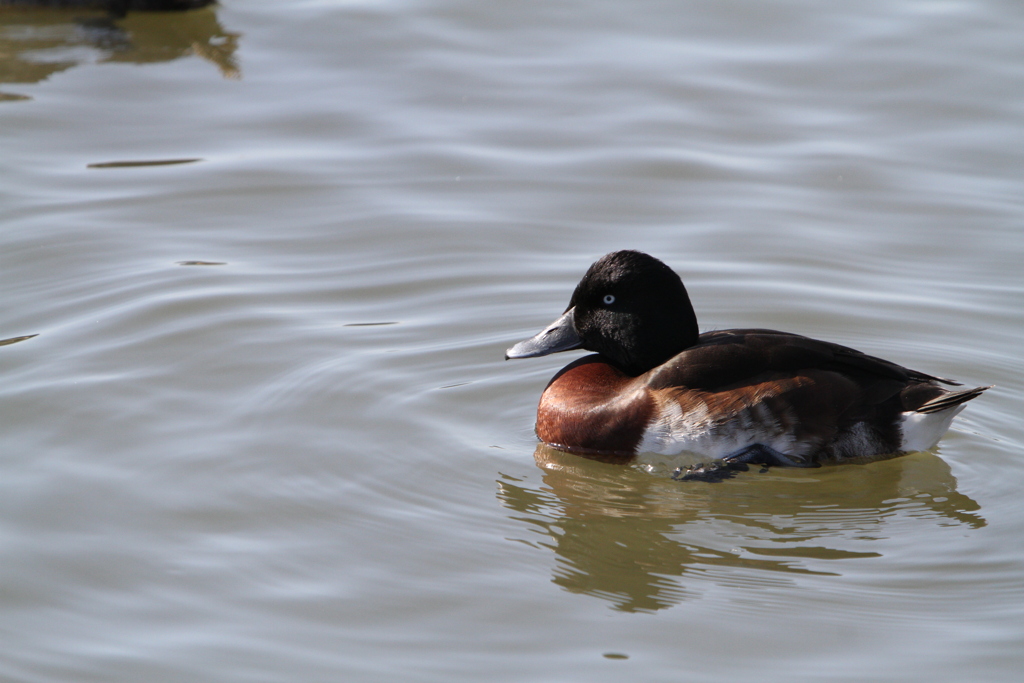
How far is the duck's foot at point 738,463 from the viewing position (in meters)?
5.20

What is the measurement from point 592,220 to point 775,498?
323 centimetres

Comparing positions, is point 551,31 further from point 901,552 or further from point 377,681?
point 377,681

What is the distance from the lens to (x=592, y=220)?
791cm

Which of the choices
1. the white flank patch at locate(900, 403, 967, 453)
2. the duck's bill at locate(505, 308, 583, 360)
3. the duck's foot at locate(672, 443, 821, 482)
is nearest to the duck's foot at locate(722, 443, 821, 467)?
the duck's foot at locate(672, 443, 821, 482)

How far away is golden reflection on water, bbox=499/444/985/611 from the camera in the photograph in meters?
4.52

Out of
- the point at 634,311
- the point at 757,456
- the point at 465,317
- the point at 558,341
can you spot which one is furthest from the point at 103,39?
the point at 757,456

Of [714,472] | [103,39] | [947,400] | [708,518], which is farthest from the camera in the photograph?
[103,39]

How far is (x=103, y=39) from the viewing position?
11.2 meters

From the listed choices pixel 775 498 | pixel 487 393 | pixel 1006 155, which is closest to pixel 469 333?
pixel 487 393

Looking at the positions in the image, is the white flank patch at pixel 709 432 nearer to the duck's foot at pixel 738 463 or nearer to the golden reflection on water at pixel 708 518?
the duck's foot at pixel 738 463

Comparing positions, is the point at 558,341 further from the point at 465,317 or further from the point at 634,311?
the point at 465,317

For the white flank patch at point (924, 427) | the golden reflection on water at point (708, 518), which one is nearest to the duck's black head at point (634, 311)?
the golden reflection on water at point (708, 518)

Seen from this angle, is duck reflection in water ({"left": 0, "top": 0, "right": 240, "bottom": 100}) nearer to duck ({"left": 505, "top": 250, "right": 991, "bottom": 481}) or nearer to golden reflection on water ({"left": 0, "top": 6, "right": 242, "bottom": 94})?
golden reflection on water ({"left": 0, "top": 6, "right": 242, "bottom": 94})

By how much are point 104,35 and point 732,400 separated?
27.4 ft
